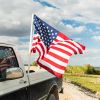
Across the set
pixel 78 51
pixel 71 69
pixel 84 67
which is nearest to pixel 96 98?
pixel 78 51

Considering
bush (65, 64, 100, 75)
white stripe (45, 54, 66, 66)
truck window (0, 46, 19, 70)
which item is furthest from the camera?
bush (65, 64, 100, 75)

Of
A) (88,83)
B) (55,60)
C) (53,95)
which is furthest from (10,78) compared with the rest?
(88,83)

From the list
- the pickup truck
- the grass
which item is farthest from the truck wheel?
the grass

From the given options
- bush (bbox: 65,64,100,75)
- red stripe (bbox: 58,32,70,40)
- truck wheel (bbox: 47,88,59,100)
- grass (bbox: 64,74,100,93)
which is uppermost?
red stripe (bbox: 58,32,70,40)

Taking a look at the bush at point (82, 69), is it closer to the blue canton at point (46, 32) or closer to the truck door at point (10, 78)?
the blue canton at point (46, 32)

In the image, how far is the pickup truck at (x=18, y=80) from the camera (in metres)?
6.31

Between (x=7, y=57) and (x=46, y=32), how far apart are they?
3748 mm

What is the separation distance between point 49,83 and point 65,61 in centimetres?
105

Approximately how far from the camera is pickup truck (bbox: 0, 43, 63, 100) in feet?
20.7

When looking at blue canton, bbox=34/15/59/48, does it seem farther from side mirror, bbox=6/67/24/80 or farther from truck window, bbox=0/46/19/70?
side mirror, bbox=6/67/24/80

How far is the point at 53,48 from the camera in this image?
1048cm

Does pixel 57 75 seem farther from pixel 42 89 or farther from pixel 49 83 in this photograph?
pixel 42 89

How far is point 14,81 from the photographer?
6.84m

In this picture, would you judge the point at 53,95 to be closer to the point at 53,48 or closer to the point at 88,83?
the point at 53,48
